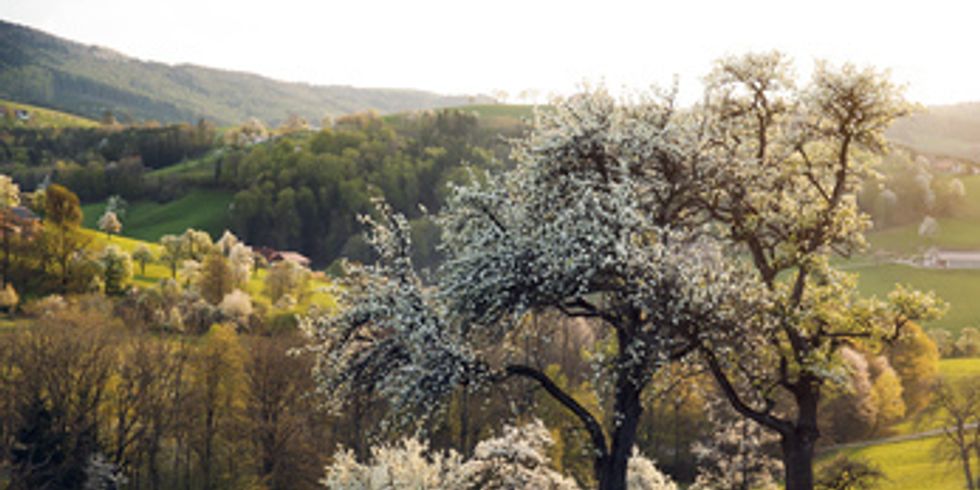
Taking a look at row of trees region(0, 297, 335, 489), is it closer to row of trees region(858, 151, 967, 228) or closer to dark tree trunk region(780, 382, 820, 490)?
dark tree trunk region(780, 382, 820, 490)

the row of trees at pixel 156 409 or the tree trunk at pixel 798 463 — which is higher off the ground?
the tree trunk at pixel 798 463

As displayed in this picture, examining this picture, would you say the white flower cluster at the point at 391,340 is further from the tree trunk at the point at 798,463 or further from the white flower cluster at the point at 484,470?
the tree trunk at the point at 798,463

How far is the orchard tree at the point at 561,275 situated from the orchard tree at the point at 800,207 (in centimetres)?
112

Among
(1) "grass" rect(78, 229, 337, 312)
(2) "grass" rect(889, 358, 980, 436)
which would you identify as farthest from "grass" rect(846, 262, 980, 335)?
(1) "grass" rect(78, 229, 337, 312)

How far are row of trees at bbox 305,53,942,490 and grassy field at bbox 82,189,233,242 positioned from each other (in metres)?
140

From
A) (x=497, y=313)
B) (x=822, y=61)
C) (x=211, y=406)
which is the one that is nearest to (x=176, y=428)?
(x=211, y=406)

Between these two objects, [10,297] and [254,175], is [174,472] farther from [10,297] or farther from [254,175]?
[254,175]

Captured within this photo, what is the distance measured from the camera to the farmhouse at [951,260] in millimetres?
120625

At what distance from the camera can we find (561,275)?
531 inches

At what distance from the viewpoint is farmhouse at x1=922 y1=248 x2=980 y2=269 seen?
121 m

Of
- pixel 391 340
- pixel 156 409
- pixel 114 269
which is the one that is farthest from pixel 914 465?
pixel 114 269

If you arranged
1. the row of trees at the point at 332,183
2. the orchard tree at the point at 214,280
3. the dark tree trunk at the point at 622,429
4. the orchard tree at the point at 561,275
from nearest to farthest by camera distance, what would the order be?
the orchard tree at the point at 561,275 < the dark tree trunk at the point at 622,429 < the orchard tree at the point at 214,280 < the row of trees at the point at 332,183

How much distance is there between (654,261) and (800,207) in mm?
5756

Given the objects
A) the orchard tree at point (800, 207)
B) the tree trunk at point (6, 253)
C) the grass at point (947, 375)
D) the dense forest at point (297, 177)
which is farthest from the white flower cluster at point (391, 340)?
the dense forest at point (297, 177)
